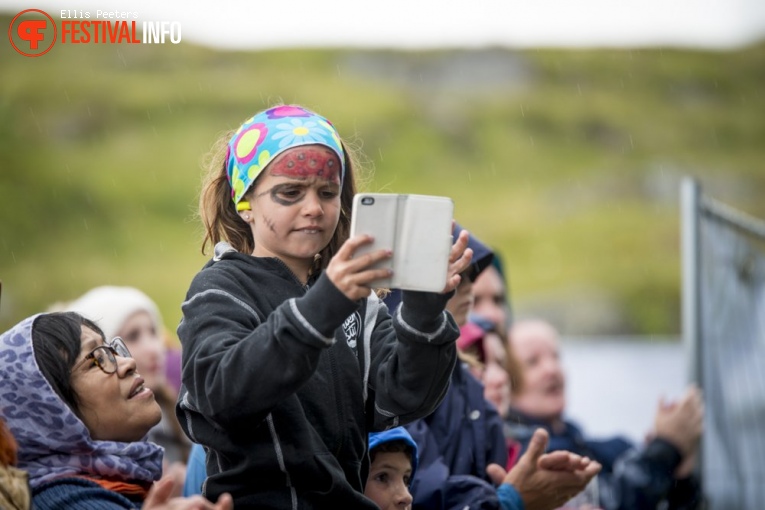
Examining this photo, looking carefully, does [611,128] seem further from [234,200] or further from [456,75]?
[234,200]

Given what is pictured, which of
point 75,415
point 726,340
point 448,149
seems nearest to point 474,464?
point 75,415

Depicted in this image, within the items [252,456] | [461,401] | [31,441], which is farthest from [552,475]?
[31,441]

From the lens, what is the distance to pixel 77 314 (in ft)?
11.3

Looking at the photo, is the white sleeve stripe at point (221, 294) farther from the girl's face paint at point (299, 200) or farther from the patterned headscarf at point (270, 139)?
the patterned headscarf at point (270, 139)

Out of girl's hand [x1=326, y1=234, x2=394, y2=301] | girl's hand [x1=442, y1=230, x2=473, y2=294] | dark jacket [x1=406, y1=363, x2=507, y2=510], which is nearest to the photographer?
girl's hand [x1=326, y1=234, x2=394, y2=301]

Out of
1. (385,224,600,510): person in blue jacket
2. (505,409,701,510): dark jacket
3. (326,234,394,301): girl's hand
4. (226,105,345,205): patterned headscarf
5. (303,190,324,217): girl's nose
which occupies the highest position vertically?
(226,105,345,205): patterned headscarf

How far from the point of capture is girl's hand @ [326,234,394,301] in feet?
8.54

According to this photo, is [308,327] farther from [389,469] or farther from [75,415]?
[389,469]

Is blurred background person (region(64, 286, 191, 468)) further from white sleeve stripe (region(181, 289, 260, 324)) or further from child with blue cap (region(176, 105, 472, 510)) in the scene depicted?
white sleeve stripe (region(181, 289, 260, 324))

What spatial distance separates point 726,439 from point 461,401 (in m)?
2.69

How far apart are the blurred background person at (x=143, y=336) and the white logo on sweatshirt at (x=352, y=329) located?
317 cm

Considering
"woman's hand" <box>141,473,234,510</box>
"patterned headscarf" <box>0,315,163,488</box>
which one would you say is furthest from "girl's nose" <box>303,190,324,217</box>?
"patterned headscarf" <box>0,315,163,488</box>

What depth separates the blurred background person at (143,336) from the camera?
616 centimetres

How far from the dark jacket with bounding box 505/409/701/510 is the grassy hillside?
4586 centimetres
